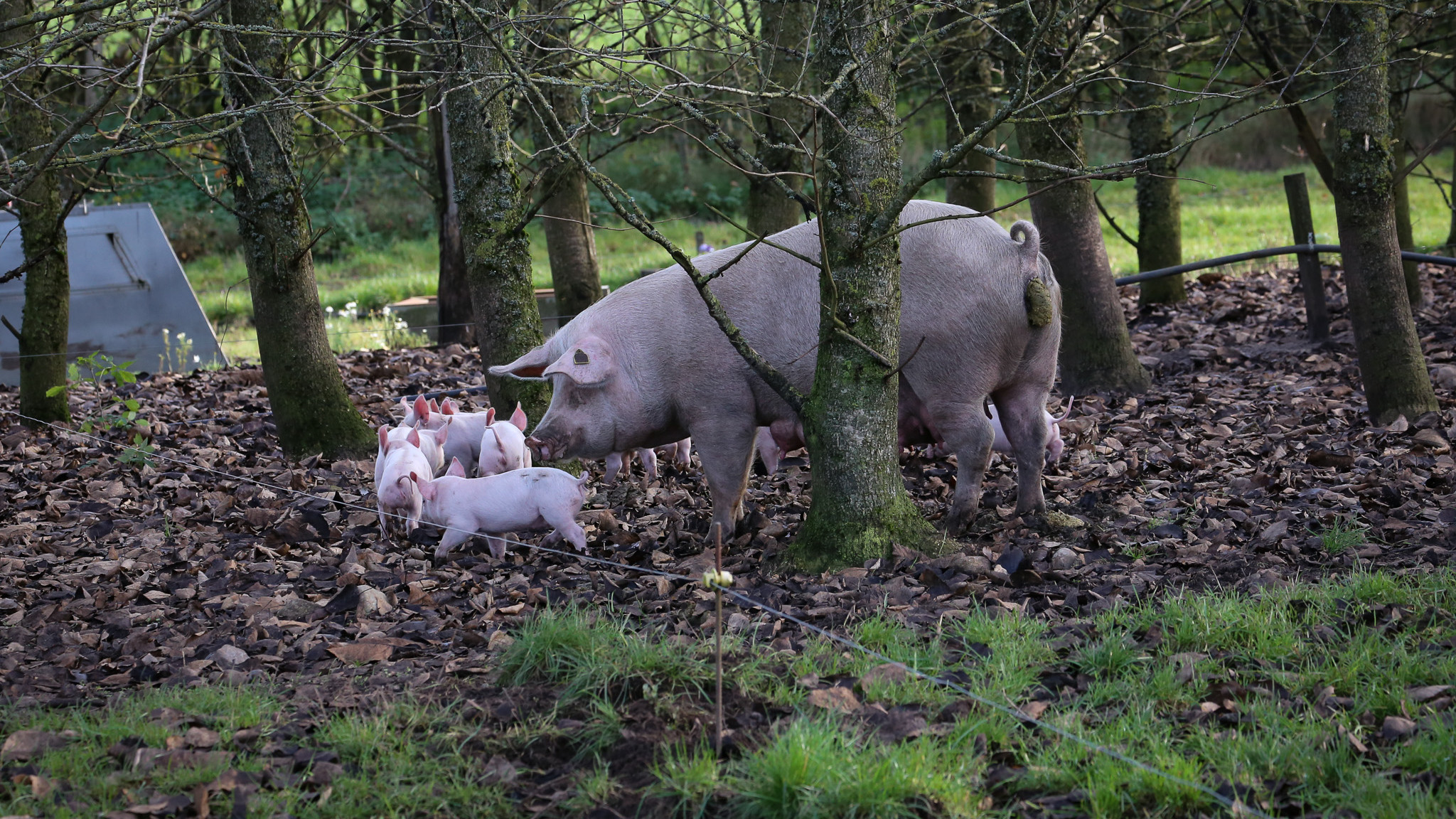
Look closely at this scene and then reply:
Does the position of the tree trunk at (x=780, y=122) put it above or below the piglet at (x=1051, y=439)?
above

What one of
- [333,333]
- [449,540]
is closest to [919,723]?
[449,540]

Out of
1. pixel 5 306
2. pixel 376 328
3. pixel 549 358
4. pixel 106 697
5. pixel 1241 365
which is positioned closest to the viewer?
pixel 106 697

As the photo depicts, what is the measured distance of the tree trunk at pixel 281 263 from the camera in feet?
19.8

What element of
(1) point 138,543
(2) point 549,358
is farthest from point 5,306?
(2) point 549,358

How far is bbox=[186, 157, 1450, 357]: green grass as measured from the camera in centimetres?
1578

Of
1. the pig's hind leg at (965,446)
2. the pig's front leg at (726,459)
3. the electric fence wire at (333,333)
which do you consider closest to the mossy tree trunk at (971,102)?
the electric fence wire at (333,333)

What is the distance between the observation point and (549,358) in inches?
219

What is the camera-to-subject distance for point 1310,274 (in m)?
8.18

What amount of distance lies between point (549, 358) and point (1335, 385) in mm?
4904

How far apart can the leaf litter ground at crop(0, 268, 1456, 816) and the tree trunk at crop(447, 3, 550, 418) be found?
104 centimetres

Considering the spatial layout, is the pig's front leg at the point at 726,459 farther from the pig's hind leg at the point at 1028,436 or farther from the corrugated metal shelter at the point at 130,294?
the corrugated metal shelter at the point at 130,294

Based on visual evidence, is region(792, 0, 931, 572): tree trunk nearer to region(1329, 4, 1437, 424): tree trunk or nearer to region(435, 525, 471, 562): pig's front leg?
region(435, 525, 471, 562): pig's front leg

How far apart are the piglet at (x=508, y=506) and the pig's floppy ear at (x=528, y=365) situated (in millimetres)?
671

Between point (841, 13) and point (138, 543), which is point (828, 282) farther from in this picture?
point (138, 543)
